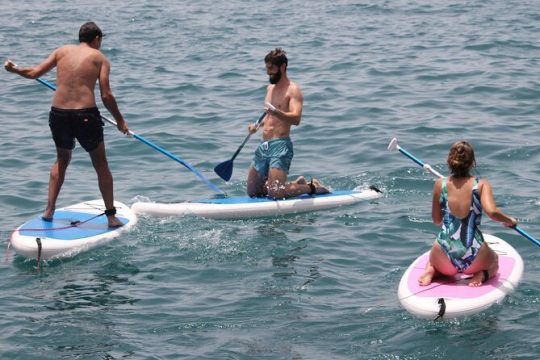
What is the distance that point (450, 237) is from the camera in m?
8.09

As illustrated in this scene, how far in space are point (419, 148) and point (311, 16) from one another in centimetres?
1046

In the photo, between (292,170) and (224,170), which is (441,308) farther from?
(292,170)

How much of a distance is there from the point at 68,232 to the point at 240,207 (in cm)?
195

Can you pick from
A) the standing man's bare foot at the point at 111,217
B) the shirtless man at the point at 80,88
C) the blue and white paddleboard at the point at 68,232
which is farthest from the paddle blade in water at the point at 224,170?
the shirtless man at the point at 80,88

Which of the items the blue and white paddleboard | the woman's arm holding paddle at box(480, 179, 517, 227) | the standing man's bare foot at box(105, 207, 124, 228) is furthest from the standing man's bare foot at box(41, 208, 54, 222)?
the woman's arm holding paddle at box(480, 179, 517, 227)

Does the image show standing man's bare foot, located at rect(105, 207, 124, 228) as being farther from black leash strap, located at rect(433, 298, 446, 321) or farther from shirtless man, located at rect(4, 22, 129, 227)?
black leash strap, located at rect(433, 298, 446, 321)

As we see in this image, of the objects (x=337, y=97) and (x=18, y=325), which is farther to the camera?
(x=337, y=97)

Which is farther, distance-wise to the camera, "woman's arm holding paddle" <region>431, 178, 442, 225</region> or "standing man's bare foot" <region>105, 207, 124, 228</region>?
"standing man's bare foot" <region>105, 207, 124, 228</region>

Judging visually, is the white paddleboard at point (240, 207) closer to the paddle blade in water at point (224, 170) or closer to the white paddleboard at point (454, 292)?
the paddle blade in water at point (224, 170)

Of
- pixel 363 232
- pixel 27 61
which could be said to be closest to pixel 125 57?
pixel 27 61

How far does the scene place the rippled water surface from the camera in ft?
25.7

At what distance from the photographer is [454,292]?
7.94 meters

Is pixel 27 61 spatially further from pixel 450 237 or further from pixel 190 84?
pixel 450 237

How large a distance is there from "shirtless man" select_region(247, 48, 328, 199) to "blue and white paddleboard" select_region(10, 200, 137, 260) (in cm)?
154
